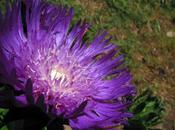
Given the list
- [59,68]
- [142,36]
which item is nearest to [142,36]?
[142,36]

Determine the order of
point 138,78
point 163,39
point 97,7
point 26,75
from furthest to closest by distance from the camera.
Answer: point 163,39 < point 97,7 < point 138,78 < point 26,75

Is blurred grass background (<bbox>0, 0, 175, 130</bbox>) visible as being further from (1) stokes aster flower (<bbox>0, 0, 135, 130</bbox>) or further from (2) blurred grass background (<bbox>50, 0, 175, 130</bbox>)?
(1) stokes aster flower (<bbox>0, 0, 135, 130</bbox>)

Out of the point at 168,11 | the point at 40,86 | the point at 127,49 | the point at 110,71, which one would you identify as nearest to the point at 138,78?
the point at 127,49

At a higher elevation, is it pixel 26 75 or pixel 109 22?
pixel 109 22

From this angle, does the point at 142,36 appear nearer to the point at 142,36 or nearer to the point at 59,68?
the point at 142,36

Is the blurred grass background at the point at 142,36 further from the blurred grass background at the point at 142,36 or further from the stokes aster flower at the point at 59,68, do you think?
the stokes aster flower at the point at 59,68

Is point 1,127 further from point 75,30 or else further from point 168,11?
point 168,11

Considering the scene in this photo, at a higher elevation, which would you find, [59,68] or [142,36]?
[142,36]
